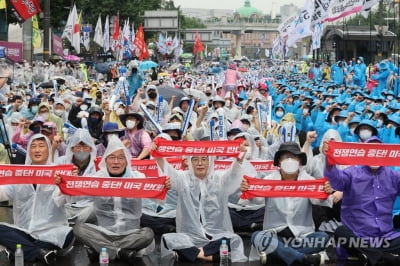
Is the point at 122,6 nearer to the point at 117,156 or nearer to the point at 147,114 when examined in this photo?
the point at 147,114

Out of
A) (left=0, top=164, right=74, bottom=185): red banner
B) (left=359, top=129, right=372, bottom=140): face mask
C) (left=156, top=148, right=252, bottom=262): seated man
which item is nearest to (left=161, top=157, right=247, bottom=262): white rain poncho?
(left=156, top=148, right=252, bottom=262): seated man

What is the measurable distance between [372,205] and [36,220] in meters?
3.33

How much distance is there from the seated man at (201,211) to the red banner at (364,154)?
1147 mm

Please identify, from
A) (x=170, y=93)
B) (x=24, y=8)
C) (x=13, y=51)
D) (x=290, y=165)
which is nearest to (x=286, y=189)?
(x=290, y=165)

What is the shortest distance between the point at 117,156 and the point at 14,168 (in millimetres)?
1020

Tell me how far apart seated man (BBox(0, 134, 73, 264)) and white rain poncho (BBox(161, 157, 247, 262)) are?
1101 mm

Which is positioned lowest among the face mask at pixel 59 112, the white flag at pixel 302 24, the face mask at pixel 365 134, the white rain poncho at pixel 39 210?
the white rain poncho at pixel 39 210

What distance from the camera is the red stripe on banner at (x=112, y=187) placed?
30.1 ft

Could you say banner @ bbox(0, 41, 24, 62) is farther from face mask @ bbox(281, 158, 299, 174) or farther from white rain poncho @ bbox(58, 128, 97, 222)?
face mask @ bbox(281, 158, 299, 174)

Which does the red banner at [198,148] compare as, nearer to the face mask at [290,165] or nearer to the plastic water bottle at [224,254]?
the face mask at [290,165]

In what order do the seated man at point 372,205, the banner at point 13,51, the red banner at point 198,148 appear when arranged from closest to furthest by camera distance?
the seated man at point 372,205, the red banner at point 198,148, the banner at point 13,51

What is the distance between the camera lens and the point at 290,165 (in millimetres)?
9125

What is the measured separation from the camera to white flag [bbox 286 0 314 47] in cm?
3225

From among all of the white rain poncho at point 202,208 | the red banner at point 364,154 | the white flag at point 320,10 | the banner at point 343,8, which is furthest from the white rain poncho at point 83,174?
the white flag at point 320,10
